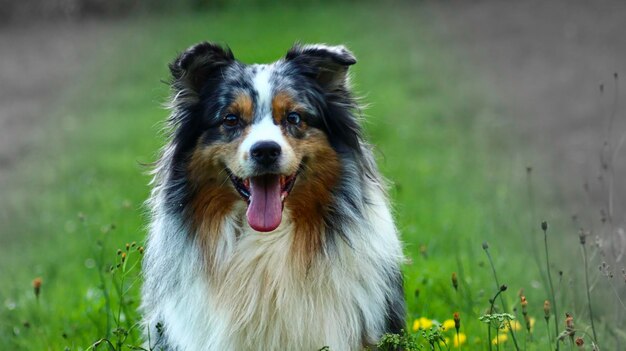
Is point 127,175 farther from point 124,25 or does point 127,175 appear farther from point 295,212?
point 124,25

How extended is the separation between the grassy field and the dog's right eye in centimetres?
103

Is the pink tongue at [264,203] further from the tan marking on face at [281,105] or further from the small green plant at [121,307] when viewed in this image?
the small green plant at [121,307]

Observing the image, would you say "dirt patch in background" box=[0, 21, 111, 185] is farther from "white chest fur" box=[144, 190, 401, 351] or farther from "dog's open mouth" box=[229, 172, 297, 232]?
"dog's open mouth" box=[229, 172, 297, 232]

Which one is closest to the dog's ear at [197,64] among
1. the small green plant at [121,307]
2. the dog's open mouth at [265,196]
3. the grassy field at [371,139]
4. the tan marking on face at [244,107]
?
the tan marking on face at [244,107]

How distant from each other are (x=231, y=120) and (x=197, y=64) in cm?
39

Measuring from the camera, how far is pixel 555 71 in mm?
16672

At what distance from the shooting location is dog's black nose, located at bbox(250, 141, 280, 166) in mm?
4723

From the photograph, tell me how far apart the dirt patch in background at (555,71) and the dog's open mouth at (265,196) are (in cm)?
481

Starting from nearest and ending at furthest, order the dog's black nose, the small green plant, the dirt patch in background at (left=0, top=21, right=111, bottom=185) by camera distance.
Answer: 1. the dog's black nose
2. the small green plant
3. the dirt patch in background at (left=0, top=21, right=111, bottom=185)

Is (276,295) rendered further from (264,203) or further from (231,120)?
(231,120)

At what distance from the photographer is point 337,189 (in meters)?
5.07

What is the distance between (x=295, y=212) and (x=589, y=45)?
547 inches

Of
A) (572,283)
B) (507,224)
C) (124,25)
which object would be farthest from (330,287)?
(124,25)

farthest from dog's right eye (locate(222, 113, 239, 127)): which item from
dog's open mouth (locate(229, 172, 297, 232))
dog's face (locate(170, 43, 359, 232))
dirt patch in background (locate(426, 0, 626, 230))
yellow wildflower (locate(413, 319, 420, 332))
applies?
dirt patch in background (locate(426, 0, 626, 230))
